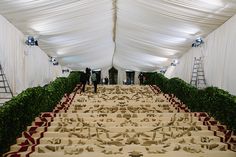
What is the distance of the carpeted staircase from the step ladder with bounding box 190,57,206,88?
187 inches

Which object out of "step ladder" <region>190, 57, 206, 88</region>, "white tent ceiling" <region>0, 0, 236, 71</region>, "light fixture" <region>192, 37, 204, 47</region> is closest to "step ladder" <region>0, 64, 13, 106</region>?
"white tent ceiling" <region>0, 0, 236, 71</region>

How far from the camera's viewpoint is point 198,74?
1498 centimetres

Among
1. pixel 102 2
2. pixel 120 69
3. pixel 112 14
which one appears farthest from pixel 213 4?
pixel 120 69

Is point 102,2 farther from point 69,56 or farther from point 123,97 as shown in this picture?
point 69,56

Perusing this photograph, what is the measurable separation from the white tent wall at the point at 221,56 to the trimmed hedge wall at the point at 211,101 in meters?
1.13

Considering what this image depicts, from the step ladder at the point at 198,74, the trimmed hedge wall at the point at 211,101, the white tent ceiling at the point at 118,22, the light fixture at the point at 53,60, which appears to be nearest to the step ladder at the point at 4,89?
the white tent ceiling at the point at 118,22

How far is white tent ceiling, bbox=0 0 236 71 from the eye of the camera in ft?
31.5

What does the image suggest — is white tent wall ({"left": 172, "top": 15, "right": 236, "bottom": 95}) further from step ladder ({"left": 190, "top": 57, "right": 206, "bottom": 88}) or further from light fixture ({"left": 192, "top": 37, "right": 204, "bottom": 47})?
step ladder ({"left": 190, "top": 57, "right": 206, "bottom": 88})

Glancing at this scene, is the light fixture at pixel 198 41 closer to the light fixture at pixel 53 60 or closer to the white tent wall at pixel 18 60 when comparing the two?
the white tent wall at pixel 18 60

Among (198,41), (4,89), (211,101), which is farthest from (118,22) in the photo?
(211,101)

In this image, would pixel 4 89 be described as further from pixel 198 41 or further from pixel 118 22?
pixel 198 41

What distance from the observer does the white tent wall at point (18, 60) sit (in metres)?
10.7

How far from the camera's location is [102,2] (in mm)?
10688

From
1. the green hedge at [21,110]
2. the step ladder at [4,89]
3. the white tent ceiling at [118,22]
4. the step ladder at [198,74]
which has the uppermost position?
the white tent ceiling at [118,22]
